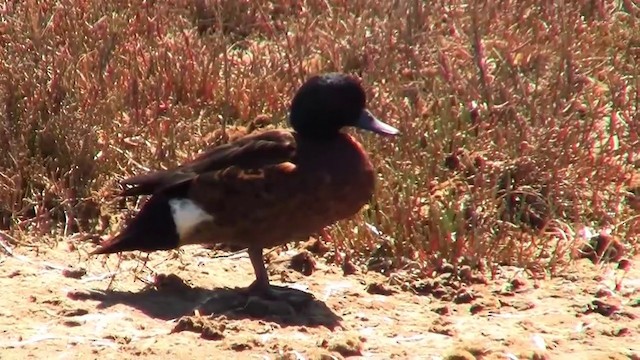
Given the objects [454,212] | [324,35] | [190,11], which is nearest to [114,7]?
[190,11]

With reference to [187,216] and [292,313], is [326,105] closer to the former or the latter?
[187,216]

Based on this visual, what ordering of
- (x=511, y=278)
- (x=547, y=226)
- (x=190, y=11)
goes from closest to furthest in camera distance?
(x=511, y=278) → (x=547, y=226) → (x=190, y=11)

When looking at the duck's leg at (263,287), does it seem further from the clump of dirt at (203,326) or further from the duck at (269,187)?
the clump of dirt at (203,326)

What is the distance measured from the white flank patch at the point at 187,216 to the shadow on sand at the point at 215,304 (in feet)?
0.90

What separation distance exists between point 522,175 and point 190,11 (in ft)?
9.22

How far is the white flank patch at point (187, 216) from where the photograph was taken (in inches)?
188

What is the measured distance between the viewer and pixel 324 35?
7.07 meters

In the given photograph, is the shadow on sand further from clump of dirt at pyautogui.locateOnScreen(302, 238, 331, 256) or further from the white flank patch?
clump of dirt at pyautogui.locateOnScreen(302, 238, 331, 256)

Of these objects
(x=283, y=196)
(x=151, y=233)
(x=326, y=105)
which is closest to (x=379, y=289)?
(x=283, y=196)

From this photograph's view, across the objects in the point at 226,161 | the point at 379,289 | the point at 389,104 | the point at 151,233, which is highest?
the point at 226,161

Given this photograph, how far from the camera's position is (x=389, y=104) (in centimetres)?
634

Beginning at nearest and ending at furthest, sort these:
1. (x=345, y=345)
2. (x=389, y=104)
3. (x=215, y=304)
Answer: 1. (x=345, y=345)
2. (x=215, y=304)
3. (x=389, y=104)

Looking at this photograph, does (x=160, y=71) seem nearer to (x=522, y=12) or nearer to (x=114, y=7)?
(x=114, y=7)

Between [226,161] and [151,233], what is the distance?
16.3 inches
